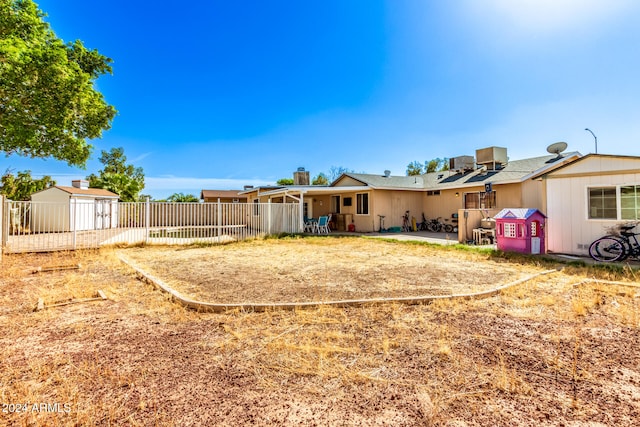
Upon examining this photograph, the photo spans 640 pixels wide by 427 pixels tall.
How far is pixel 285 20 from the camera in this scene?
11.9 m

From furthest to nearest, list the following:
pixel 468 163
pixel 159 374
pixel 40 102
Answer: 1. pixel 468 163
2. pixel 40 102
3. pixel 159 374

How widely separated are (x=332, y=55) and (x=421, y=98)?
5014mm

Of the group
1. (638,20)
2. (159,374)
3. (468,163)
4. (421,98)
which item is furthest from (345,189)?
(159,374)

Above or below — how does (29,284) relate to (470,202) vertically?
below

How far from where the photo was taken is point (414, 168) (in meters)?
38.9

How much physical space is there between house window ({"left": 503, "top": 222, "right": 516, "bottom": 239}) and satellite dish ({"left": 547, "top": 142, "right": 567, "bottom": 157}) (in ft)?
24.7

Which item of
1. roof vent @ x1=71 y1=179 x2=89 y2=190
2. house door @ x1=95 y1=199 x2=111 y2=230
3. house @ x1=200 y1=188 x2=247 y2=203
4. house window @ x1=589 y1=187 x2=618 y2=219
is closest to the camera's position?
house window @ x1=589 y1=187 x2=618 y2=219

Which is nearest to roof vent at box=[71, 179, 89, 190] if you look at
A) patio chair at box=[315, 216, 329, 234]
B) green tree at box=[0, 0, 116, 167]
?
green tree at box=[0, 0, 116, 167]

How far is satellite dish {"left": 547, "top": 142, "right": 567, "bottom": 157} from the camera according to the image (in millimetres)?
13640

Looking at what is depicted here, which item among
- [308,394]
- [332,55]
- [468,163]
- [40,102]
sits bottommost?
[308,394]

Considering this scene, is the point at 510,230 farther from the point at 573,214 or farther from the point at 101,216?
the point at 101,216

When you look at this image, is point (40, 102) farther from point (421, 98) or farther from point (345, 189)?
point (421, 98)

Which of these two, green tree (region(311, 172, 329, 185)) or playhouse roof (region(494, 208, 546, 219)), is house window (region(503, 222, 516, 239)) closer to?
playhouse roof (region(494, 208, 546, 219))

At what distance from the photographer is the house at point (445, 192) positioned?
13.2 metres
